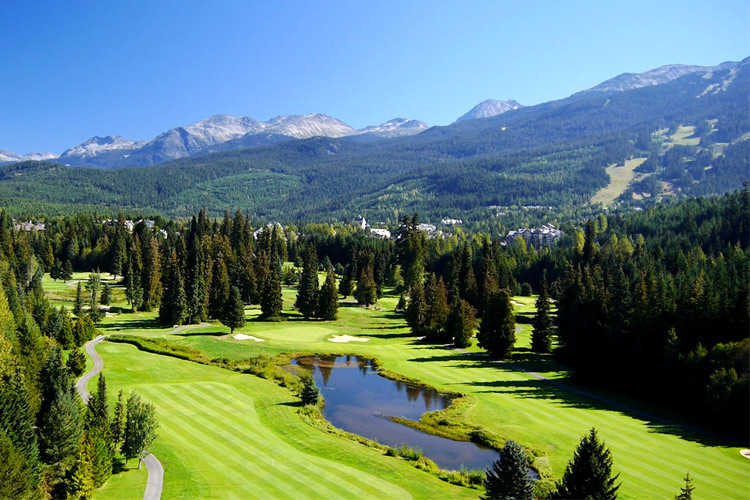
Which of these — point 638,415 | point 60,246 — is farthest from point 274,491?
point 60,246

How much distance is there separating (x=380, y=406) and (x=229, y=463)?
19.5 metres

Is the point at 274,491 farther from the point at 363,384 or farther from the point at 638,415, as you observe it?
the point at 638,415

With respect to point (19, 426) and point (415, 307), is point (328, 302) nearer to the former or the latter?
point (415, 307)

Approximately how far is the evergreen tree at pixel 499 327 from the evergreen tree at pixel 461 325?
5.03m

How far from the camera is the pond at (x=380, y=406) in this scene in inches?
1667

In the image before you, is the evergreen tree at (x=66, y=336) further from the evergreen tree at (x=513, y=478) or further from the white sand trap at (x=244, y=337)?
the evergreen tree at (x=513, y=478)

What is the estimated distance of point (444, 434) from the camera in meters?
45.9

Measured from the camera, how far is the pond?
4234 centimetres

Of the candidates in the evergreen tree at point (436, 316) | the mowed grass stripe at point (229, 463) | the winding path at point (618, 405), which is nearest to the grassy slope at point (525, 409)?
the winding path at point (618, 405)

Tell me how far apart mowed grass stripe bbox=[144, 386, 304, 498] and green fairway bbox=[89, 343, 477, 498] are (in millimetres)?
62

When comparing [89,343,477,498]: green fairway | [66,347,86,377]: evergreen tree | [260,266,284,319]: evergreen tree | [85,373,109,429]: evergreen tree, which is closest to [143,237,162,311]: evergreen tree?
[260,266,284,319]: evergreen tree

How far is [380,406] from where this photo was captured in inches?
2131

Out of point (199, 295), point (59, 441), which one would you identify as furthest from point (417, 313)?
point (59, 441)

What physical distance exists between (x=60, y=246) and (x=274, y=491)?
149331mm
